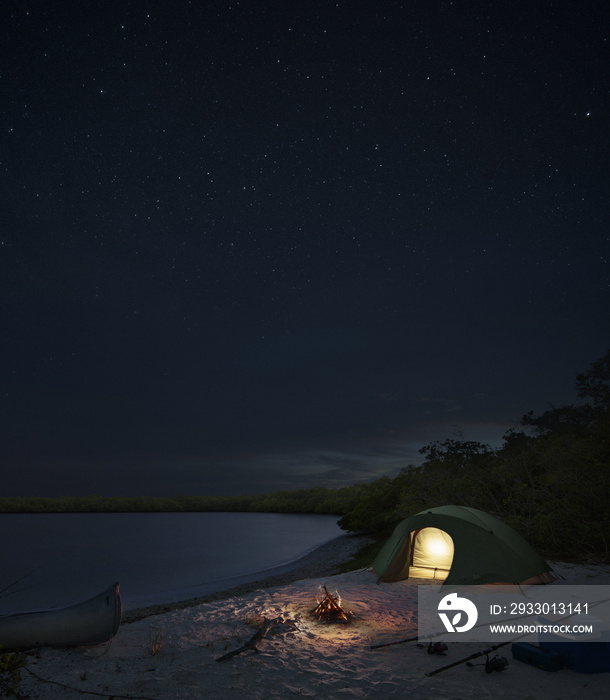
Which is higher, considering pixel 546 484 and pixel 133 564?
pixel 546 484

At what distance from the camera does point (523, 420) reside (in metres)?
33.6

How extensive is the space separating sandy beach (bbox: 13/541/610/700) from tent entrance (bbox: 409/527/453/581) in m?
3.35

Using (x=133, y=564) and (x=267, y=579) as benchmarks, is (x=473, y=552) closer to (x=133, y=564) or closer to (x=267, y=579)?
(x=267, y=579)

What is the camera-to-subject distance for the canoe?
6277mm

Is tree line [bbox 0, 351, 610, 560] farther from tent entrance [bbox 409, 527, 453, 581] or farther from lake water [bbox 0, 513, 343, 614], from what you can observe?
lake water [bbox 0, 513, 343, 614]

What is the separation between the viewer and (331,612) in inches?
309

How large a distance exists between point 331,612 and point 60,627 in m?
4.44

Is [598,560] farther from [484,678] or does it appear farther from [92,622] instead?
[92,622]

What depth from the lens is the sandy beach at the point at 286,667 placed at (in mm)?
4918

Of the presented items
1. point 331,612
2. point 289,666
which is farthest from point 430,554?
point 289,666

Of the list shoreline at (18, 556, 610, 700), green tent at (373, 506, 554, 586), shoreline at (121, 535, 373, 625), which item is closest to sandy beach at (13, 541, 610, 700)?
shoreline at (18, 556, 610, 700)

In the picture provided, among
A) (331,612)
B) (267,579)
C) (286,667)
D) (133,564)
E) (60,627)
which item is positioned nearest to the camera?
(286,667)

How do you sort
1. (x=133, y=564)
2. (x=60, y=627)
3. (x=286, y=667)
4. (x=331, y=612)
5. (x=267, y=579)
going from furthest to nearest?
(x=133, y=564), (x=267, y=579), (x=331, y=612), (x=60, y=627), (x=286, y=667)

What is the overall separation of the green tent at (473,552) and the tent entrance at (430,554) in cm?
71
